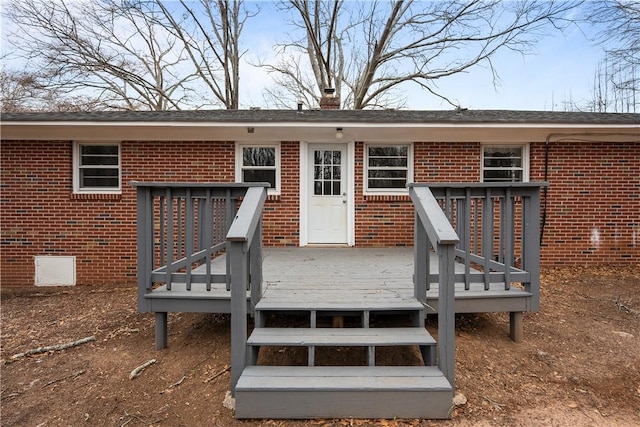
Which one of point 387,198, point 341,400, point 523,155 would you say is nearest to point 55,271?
point 341,400

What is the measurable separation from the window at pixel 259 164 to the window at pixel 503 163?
4013 millimetres

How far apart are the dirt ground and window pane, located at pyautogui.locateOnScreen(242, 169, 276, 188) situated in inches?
110

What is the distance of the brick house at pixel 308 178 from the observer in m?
5.70

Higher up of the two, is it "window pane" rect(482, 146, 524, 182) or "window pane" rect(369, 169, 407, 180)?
"window pane" rect(482, 146, 524, 182)

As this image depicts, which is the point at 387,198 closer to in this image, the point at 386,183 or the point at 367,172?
the point at 386,183

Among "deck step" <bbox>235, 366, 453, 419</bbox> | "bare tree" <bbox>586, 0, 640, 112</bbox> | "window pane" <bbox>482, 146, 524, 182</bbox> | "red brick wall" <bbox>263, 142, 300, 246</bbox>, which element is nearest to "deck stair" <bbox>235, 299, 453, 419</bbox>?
"deck step" <bbox>235, 366, 453, 419</bbox>

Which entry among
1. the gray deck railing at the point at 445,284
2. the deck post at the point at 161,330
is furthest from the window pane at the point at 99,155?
the gray deck railing at the point at 445,284

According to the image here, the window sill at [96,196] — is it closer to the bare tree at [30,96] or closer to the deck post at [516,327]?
the deck post at [516,327]

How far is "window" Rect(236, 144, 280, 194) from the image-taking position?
5.88 m

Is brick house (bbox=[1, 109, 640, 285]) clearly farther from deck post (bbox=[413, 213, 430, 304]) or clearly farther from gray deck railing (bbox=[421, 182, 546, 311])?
deck post (bbox=[413, 213, 430, 304])

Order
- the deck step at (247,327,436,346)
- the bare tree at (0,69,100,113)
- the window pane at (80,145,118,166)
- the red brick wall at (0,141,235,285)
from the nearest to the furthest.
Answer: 1. the deck step at (247,327,436,346)
2. the red brick wall at (0,141,235,285)
3. the window pane at (80,145,118,166)
4. the bare tree at (0,69,100,113)

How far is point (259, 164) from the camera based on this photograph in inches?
234

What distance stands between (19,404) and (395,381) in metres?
2.96

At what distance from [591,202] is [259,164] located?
6417mm
